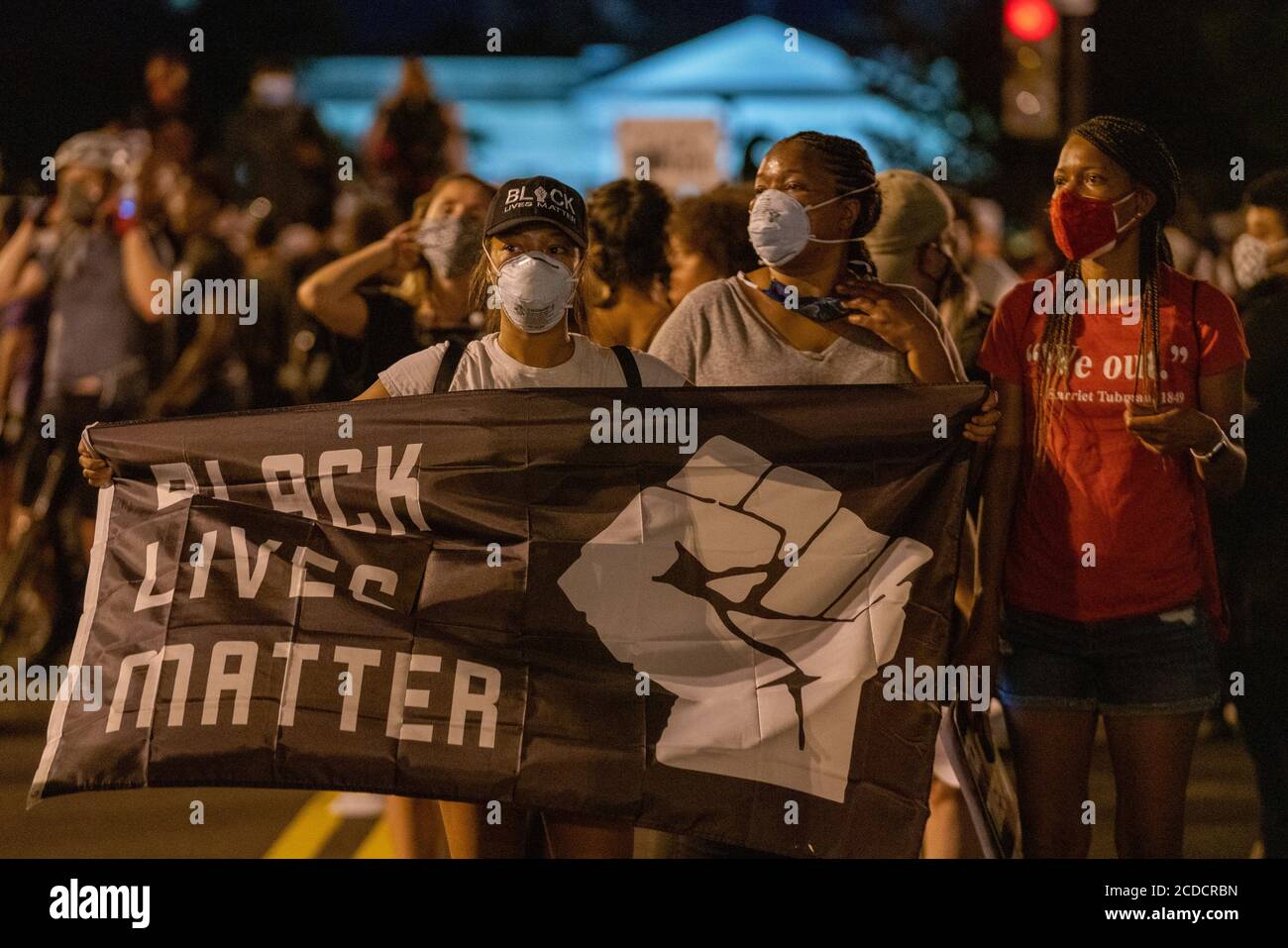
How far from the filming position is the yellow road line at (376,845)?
265 inches

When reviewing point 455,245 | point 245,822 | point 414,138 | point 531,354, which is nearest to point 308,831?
point 245,822

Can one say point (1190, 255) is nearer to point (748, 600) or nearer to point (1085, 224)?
point (1085, 224)

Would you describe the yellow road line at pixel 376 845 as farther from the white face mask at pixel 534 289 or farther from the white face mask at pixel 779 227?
the white face mask at pixel 779 227

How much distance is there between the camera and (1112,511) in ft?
15.1

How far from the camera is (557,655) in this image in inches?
186

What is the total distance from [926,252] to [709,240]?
0.79 m

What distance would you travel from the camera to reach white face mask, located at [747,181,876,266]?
4.84 m

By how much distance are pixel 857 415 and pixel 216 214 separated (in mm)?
6441

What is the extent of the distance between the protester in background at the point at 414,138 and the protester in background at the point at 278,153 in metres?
0.65

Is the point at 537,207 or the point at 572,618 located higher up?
the point at 537,207

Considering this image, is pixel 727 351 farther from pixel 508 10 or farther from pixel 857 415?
pixel 508 10

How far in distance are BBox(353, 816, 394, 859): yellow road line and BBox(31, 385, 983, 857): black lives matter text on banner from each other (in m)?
2.03

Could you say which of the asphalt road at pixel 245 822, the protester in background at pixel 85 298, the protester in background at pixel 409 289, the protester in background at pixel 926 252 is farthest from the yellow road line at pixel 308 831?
the protester in background at pixel 926 252
